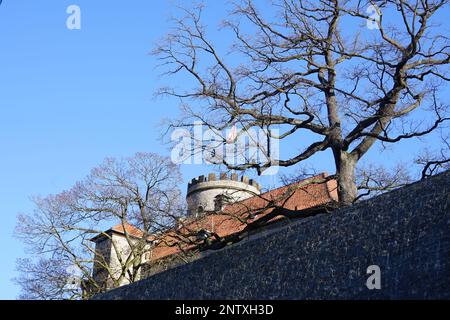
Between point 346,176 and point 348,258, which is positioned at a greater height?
point 346,176

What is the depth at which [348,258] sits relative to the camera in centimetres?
534

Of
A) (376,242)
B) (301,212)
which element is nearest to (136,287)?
(376,242)

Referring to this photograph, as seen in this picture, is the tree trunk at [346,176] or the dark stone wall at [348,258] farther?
the tree trunk at [346,176]

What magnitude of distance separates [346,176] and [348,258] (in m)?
8.59

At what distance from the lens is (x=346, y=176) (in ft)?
45.2

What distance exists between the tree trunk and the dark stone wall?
284 inches

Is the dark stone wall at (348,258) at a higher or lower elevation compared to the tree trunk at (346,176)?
lower

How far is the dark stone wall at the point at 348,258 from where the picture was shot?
4.82 m

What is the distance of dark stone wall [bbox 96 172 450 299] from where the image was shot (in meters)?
4.82

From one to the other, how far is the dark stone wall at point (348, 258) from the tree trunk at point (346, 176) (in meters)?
7.21

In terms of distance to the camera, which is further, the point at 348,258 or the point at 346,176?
the point at 346,176

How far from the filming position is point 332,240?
5.65 metres
